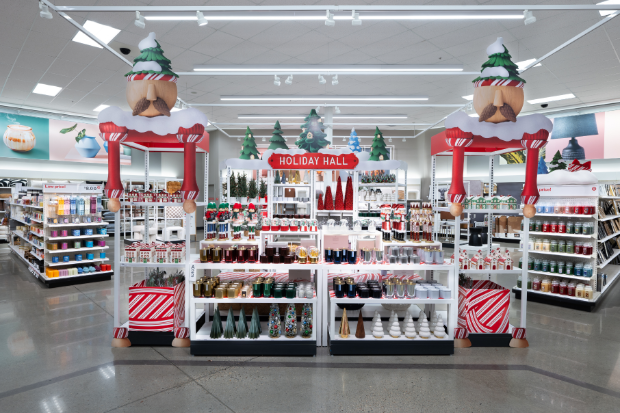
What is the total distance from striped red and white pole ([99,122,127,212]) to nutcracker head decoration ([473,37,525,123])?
143 inches

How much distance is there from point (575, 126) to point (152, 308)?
13.0 metres

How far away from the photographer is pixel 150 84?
11.3 feet

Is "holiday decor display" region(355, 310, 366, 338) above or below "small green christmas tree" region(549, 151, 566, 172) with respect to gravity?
below

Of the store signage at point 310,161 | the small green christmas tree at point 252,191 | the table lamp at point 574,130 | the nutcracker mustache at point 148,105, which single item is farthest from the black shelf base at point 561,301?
the table lamp at point 574,130

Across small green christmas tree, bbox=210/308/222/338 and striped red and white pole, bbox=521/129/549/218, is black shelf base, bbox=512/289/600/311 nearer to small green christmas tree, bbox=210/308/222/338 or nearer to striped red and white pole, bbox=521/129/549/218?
striped red and white pole, bbox=521/129/549/218

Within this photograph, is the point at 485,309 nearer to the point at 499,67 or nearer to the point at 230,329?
the point at 499,67

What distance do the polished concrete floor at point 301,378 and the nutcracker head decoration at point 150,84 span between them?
99.6 inches

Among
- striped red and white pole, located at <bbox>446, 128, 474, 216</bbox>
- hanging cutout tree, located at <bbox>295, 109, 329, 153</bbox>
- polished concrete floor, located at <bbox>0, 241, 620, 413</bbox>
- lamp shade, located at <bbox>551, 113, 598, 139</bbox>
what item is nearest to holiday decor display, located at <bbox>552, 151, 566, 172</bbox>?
lamp shade, located at <bbox>551, 113, 598, 139</bbox>

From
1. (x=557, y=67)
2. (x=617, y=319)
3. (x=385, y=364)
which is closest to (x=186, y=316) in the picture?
(x=385, y=364)

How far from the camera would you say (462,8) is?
4.72 meters

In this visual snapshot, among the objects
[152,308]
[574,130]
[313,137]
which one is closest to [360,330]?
[152,308]

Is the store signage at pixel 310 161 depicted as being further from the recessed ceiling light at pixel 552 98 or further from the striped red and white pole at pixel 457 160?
the recessed ceiling light at pixel 552 98

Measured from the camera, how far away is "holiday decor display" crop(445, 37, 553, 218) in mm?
3555

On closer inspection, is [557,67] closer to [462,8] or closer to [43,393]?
[462,8]
